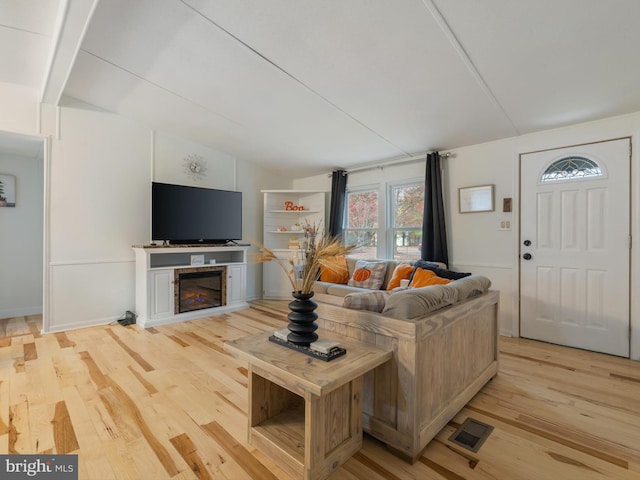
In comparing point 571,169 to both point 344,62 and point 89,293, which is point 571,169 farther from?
point 89,293

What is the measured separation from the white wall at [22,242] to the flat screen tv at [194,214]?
1.84m

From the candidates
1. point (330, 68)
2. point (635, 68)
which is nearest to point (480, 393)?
point (635, 68)

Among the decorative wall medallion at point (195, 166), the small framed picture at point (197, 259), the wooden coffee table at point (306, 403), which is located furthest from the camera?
the decorative wall medallion at point (195, 166)

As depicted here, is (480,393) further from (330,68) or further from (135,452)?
(330,68)

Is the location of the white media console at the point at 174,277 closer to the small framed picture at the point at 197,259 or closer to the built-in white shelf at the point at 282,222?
the small framed picture at the point at 197,259

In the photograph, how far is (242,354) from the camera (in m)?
1.50

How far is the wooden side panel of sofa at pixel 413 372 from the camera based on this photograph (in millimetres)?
1521

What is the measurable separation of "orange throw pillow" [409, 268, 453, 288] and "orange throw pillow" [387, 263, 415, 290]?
40 cm

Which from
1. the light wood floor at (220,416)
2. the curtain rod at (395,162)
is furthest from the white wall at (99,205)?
the curtain rod at (395,162)

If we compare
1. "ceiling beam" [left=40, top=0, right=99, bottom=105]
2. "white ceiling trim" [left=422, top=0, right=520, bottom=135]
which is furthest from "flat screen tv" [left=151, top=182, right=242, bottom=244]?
"white ceiling trim" [left=422, top=0, right=520, bottom=135]

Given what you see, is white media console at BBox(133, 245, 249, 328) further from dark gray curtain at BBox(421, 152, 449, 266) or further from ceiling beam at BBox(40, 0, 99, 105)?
dark gray curtain at BBox(421, 152, 449, 266)

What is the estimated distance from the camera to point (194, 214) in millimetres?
4355

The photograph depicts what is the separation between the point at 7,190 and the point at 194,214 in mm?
2419

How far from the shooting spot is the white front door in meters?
2.93
